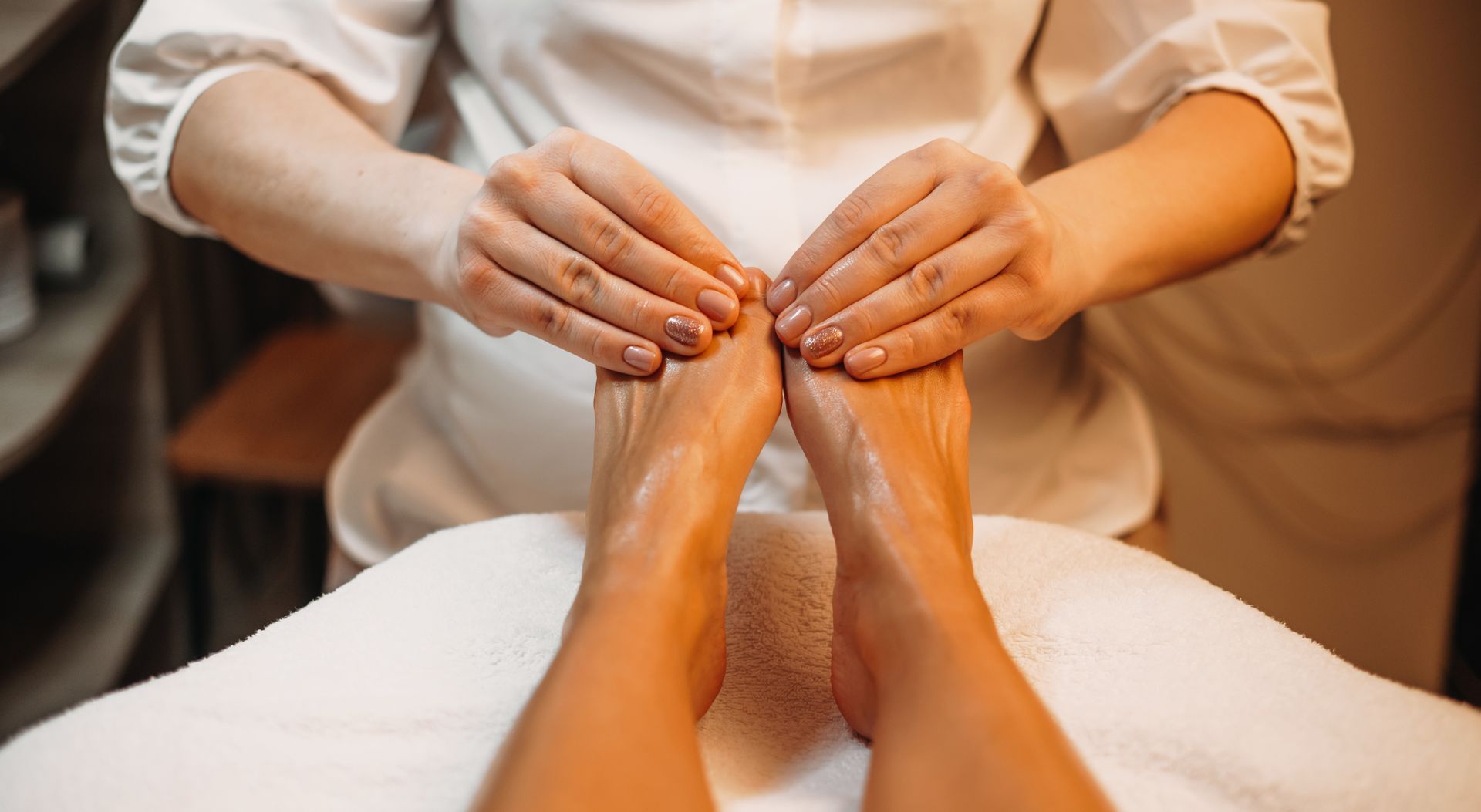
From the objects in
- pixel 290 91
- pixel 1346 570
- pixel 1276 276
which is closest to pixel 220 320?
pixel 290 91

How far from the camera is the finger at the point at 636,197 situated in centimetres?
65

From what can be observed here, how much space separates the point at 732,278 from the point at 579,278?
98mm

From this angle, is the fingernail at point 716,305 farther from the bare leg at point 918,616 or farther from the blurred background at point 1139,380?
the blurred background at point 1139,380

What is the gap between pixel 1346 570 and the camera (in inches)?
55.9

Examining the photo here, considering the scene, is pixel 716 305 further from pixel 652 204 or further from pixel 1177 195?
pixel 1177 195

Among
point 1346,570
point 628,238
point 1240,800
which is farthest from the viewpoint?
point 1346,570

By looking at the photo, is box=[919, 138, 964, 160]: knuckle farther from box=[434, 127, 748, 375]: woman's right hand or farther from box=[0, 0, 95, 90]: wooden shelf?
box=[0, 0, 95, 90]: wooden shelf

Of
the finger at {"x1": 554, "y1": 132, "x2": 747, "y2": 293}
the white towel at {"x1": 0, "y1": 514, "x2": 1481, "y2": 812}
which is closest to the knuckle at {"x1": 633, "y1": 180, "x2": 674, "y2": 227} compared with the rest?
the finger at {"x1": 554, "y1": 132, "x2": 747, "y2": 293}

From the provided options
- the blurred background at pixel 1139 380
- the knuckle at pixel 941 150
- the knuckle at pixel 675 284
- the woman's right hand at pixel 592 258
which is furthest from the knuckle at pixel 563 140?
the blurred background at pixel 1139 380

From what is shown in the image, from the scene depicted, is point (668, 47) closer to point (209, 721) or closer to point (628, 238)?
point (628, 238)

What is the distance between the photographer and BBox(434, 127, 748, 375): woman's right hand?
25.6 inches

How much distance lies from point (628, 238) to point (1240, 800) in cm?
45

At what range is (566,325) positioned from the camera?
663 millimetres

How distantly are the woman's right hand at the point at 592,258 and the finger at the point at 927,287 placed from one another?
0.26 feet
